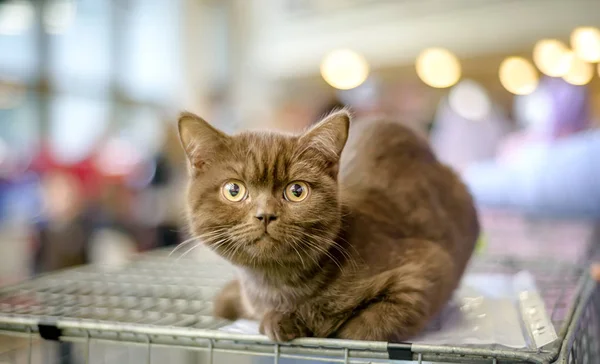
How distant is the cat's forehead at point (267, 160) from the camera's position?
828 millimetres

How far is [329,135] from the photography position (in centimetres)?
86

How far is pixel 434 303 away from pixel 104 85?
13.7ft

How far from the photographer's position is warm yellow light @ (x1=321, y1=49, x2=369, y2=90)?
3.95 m

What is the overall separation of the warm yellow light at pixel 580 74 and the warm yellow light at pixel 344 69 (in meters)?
1.78

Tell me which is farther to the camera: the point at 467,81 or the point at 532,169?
the point at 467,81

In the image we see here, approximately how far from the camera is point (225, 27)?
5.62 meters

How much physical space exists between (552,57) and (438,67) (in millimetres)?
Result: 896

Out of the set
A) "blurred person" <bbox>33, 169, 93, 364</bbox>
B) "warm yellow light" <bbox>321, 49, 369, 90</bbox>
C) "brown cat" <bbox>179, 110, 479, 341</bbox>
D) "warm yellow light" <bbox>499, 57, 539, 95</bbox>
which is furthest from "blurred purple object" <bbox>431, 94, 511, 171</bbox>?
"blurred person" <bbox>33, 169, 93, 364</bbox>

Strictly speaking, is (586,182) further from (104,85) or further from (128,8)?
(128,8)

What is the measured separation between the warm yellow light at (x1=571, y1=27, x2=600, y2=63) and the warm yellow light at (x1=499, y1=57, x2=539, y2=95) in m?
0.29

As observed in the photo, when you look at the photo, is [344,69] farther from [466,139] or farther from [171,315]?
[171,315]

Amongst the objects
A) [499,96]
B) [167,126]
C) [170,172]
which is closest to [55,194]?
[170,172]

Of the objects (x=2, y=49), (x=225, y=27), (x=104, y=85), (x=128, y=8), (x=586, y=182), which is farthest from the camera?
(x=225, y=27)

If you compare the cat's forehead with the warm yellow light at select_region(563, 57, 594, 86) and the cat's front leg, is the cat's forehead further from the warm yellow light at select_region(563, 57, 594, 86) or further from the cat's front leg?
the warm yellow light at select_region(563, 57, 594, 86)
